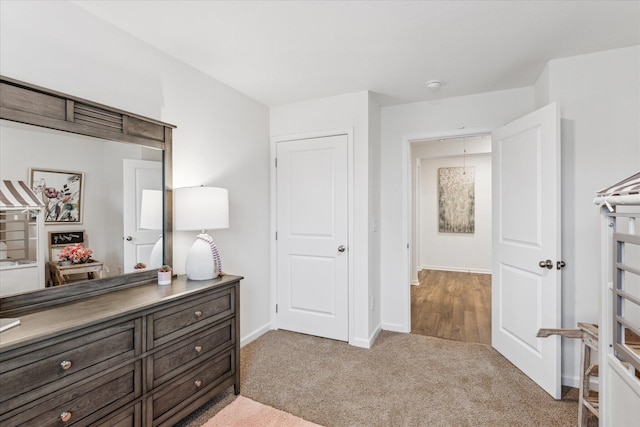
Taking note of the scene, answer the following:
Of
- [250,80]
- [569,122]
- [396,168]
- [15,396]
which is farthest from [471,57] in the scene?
[15,396]

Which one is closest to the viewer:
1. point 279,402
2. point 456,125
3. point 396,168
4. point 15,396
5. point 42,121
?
point 15,396

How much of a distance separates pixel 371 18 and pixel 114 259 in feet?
6.77

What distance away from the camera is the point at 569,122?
236 cm

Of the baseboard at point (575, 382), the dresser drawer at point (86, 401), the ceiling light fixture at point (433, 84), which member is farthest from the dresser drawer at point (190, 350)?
the ceiling light fixture at point (433, 84)

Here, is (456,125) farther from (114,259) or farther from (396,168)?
(114,259)

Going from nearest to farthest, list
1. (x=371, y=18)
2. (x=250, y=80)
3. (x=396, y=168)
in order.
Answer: (x=371, y=18) → (x=250, y=80) → (x=396, y=168)

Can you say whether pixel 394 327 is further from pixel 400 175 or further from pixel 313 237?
pixel 400 175

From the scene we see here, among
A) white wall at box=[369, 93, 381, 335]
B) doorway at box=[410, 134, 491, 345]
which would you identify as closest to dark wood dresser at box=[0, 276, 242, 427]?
white wall at box=[369, 93, 381, 335]

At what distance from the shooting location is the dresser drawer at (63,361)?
3.79ft

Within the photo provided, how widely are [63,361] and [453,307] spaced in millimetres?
4112

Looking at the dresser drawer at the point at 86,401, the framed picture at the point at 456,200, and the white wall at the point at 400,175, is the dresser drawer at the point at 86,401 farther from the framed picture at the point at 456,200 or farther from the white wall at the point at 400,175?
the framed picture at the point at 456,200

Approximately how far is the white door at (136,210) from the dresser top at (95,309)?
0.66ft

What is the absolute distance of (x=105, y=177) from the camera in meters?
1.87

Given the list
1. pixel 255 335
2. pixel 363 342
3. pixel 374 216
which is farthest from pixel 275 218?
pixel 363 342
